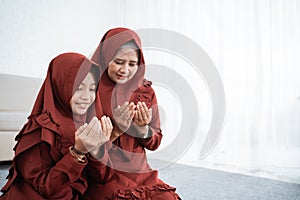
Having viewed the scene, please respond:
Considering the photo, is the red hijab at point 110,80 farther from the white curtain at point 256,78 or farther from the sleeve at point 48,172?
the white curtain at point 256,78

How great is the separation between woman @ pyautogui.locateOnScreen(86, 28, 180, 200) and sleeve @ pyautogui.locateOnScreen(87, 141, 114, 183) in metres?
0.02

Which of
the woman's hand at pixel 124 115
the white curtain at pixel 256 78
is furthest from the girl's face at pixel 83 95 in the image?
the white curtain at pixel 256 78

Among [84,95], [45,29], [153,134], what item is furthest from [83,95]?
[45,29]

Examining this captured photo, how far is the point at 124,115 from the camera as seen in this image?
954 mm

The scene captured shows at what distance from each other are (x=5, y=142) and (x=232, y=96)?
1841 millimetres

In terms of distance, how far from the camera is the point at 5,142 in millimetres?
2338

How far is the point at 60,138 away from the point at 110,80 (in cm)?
27

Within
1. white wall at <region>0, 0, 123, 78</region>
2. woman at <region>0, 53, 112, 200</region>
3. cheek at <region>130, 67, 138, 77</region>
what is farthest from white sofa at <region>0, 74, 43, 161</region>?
cheek at <region>130, 67, 138, 77</region>

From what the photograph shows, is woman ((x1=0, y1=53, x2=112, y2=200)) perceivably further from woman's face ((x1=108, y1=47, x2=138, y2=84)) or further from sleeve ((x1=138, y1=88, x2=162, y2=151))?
sleeve ((x1=138, y1=88, x2=162, y2=151))

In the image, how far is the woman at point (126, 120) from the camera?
38.4 inches

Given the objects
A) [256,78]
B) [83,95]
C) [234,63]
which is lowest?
[83,95]

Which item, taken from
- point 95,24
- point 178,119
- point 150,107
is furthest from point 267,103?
point 95,24

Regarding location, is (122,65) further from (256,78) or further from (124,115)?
(256,78)

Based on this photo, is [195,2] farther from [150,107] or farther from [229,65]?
[150,107]
